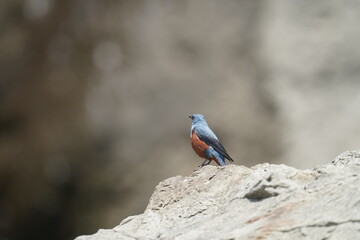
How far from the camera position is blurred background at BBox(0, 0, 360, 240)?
16.8m

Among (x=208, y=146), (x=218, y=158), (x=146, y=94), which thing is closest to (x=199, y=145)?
(x=208, y=146)

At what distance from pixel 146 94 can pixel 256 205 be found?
12.8 m

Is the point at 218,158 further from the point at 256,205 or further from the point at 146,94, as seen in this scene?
the point at 146,94

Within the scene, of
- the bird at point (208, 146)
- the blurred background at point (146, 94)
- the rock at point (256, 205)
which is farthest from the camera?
the blurred background at point (146, 94)

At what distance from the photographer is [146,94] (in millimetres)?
18156

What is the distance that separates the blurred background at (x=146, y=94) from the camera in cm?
1677

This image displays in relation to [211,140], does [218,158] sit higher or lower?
lower

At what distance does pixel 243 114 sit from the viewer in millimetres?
17219

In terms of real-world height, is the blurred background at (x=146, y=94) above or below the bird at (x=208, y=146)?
above

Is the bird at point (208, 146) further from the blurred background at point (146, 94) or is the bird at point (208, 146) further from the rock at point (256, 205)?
the blurred background at point (146, 94)

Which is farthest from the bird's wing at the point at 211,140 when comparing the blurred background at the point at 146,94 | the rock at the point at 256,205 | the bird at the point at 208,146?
the blurred background at the point at 146,94

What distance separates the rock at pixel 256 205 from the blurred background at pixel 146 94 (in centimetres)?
950

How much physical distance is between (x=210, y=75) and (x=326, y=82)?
110 inches

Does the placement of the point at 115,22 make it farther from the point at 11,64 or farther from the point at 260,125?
the point at 260,125
